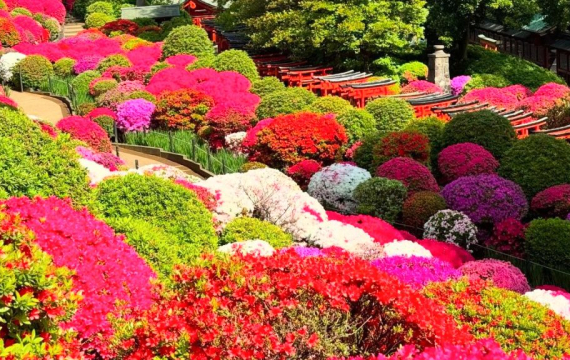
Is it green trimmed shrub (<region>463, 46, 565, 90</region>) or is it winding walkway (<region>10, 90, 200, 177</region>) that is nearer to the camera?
winding walkway (<region>10, 90, 200, 177</region>)

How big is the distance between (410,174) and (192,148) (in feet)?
21.2

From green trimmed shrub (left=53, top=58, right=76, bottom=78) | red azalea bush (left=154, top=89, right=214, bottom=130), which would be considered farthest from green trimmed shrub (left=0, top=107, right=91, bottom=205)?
green trimmed shrub (left=53, top=58, right=76, bottom=78)

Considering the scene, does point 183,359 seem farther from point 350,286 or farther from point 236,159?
point 236,159

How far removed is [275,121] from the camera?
20312 mm

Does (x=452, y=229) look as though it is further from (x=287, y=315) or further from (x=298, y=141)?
(x=287, y=315)

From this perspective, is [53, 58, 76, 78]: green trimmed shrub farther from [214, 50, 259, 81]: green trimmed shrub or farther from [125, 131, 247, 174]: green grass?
[125, 131, 247, 174]: green grass

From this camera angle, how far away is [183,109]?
24.3 meters

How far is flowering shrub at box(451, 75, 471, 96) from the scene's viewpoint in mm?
34281

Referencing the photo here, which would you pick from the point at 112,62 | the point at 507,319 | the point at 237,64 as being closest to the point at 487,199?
the point at 507,319

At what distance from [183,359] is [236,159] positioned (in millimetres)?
15092

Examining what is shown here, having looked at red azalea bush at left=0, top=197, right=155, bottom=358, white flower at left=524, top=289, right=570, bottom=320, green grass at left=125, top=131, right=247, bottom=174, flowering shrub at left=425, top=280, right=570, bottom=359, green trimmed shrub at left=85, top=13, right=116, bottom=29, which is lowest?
green grass at left=125, top=131, right=247, bottom=174

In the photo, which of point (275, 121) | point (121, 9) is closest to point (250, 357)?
point (275, 121)

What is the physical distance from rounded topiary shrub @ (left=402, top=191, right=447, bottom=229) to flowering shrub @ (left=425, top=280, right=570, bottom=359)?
780cm

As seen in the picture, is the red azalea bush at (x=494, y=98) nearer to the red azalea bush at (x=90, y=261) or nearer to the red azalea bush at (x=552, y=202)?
the red azalea bush at (x=552, y=202)
